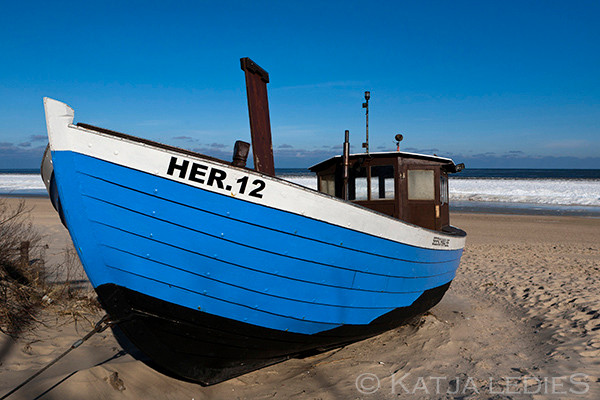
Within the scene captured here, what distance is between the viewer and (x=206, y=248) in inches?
126

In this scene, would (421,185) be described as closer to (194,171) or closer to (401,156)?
(401,156)

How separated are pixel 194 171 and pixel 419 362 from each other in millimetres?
3351

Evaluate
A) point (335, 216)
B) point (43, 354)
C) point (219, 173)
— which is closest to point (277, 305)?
point (335, 216)

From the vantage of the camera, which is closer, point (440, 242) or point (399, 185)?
point (440, 242)

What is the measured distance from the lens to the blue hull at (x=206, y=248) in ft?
9.93

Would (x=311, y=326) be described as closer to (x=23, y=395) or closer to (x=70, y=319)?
(x=23, y=395)

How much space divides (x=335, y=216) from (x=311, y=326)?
44.8 inches

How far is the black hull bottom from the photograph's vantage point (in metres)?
3.35

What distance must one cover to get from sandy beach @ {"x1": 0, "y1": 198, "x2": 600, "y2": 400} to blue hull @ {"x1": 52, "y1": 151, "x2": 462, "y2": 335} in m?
0.95

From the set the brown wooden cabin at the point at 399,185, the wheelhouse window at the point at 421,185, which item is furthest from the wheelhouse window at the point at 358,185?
the wheelhouse window at the point at 421,185

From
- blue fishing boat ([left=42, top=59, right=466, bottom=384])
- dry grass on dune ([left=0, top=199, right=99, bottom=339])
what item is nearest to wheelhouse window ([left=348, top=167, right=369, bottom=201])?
blue fishing boat ([left=42, top=59, right=466, bottom=384])

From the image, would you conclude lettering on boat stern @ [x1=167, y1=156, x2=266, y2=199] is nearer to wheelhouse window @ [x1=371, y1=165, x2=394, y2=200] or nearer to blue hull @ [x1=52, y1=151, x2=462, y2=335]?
blue hull @ [x1=52, y1=151, x2=462, y2=335]

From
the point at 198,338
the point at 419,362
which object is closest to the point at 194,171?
the point at 198,338

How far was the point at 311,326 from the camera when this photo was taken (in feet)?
12.8
